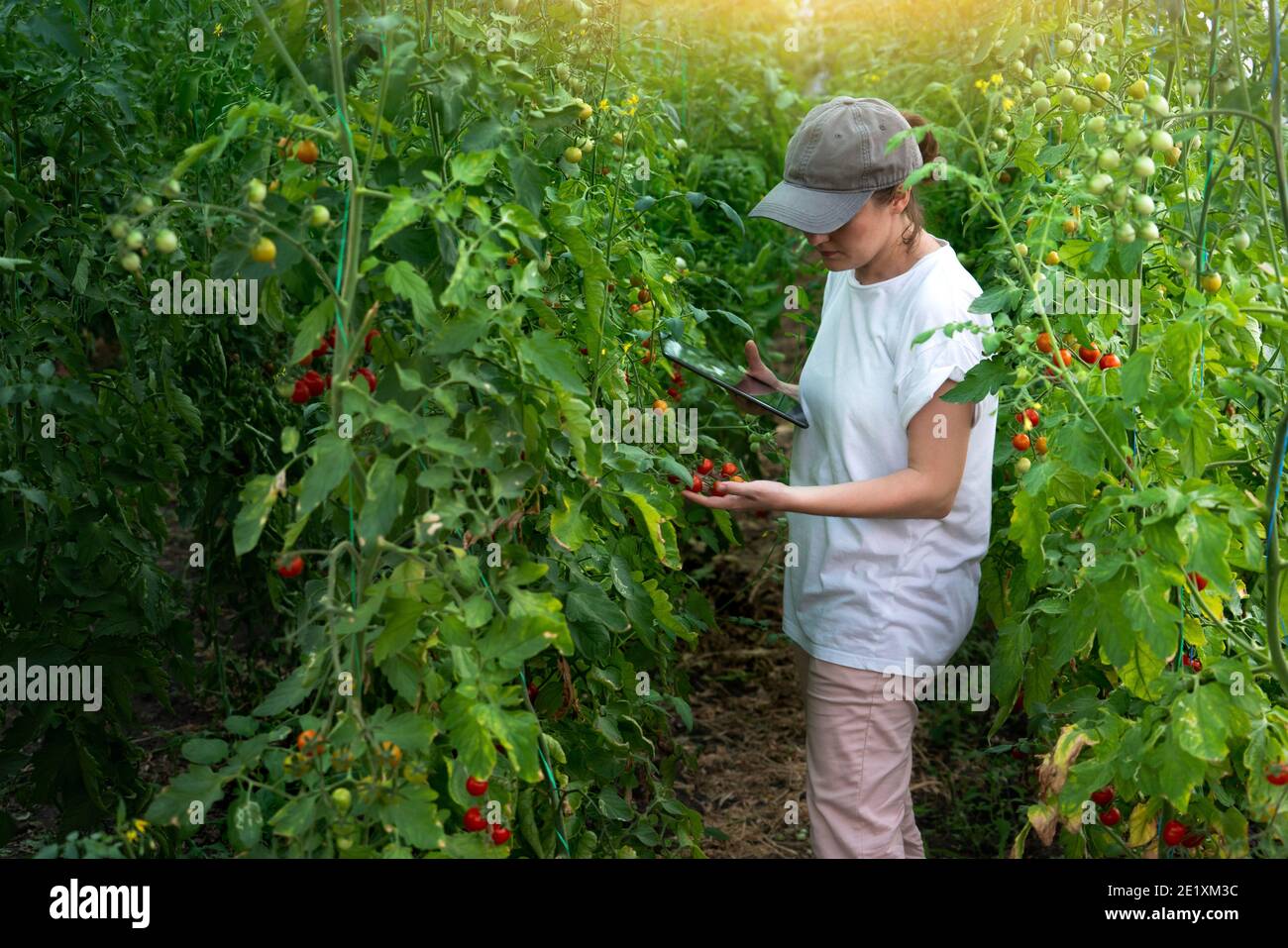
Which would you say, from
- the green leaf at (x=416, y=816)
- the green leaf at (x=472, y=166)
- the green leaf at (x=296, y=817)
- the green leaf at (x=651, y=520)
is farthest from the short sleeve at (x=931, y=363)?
the green leaf at (x=296, y=817)

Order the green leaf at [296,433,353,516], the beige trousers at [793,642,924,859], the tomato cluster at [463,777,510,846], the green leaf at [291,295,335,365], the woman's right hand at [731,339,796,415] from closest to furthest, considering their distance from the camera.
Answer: the green leaf at [296,433,353,516] → the green leaf at [291,295,335,365] → the tomato cluster at [463,777,510,846] → the beige trousers at [793,642,924,859] → the woman's right hand at [731,339,796,415]

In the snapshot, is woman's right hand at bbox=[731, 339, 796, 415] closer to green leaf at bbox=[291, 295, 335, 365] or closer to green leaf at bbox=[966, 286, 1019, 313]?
green leaf at bbox=[966, 286, 1019, 313]

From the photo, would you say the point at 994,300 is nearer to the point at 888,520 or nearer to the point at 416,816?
the point at 888,520

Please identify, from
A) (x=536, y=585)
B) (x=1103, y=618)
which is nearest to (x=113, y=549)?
(x=536, y=585)

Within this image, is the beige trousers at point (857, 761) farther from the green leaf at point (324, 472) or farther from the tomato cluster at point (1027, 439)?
the green leaf at point (324, 472)

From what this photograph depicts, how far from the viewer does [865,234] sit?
92.2 inches

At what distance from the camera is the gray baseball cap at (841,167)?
2281 mm

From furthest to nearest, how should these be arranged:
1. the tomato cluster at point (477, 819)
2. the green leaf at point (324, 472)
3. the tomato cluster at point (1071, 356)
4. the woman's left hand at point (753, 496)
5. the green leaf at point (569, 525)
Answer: the woman's left hand at point (753, 496) → the green leaf at point (569, 525) → the tomato cluster at point (1071, 356) → the tomato cluster at point (477, 819) → the green leaf at point (324, 472)

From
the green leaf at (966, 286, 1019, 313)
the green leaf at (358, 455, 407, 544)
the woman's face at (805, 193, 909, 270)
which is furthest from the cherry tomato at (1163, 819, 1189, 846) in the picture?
the green leaf at (358, 455, 407, 544)

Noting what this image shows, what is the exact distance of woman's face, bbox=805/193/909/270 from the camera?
7.65 ft

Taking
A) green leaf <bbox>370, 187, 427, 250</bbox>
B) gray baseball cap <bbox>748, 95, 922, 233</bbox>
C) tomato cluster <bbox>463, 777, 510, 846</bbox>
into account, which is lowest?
tomato cluster <bbox>463, 777, 510, 846</bbox>

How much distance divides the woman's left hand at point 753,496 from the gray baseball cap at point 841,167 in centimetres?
46

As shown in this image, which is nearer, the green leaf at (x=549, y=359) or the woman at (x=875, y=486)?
the green leaf at (x=549, y=359)

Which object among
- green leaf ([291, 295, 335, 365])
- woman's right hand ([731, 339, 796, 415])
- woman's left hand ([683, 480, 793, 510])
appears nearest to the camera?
green leaf ([291, 295, 335, 365])
